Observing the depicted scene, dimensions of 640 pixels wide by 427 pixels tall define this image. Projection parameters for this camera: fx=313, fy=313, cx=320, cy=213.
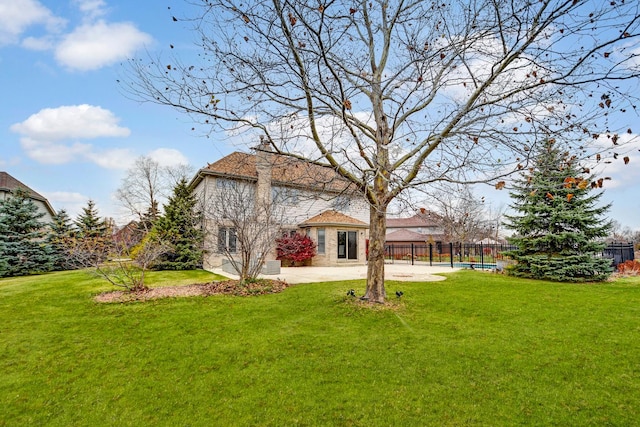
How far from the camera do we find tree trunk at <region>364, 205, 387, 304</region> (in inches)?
327

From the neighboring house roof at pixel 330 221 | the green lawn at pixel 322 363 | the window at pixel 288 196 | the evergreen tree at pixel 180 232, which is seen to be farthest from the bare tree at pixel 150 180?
the window at pixel 288 196

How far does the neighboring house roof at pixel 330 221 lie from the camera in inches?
763

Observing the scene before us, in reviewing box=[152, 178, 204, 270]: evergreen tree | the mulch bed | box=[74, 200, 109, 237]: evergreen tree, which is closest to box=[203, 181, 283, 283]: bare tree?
the mulch bed

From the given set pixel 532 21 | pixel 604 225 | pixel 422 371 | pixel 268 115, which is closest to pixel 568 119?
pixel 532 21

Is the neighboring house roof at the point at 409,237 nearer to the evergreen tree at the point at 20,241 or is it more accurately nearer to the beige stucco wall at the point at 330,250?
the beige stucco wall at the point at 330,250

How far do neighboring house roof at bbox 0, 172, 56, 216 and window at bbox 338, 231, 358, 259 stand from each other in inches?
830

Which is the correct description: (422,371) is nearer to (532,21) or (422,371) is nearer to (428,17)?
(532,21)

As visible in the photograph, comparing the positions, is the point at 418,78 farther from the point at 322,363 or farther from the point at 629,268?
the point at 629,268

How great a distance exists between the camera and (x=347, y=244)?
2031cm

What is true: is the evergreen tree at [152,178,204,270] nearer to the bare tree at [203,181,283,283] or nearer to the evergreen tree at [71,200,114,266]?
the evergreen tree at [71,200,114,266]

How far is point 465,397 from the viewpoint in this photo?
3.95m

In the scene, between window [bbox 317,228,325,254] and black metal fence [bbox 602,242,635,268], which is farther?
window [bbox 317,228,325,254]

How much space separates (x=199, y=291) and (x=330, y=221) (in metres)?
10.3

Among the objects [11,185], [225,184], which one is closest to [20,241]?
[11,185]
